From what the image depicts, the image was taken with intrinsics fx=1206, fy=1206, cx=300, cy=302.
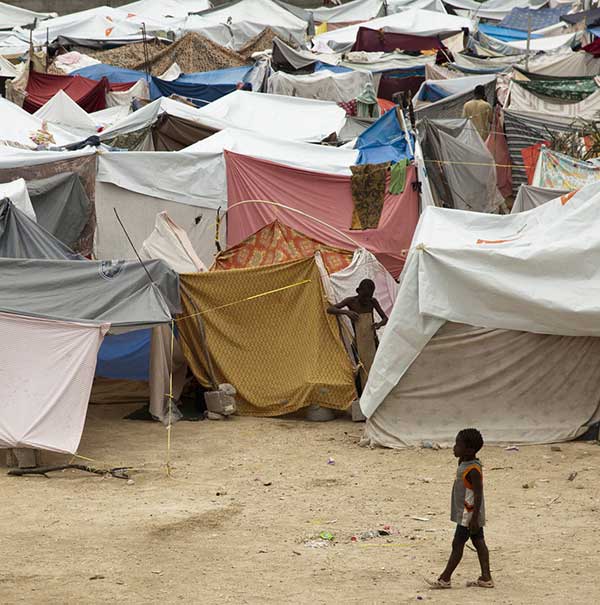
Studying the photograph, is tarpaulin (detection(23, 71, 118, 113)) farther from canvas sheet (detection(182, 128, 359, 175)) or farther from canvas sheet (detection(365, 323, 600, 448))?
canvas sheet (detection(365, 323, 600, 448))

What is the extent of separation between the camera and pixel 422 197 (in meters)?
14.3

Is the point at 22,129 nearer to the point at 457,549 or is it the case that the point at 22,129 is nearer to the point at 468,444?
the point at 468,444

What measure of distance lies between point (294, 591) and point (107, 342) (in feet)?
20.3

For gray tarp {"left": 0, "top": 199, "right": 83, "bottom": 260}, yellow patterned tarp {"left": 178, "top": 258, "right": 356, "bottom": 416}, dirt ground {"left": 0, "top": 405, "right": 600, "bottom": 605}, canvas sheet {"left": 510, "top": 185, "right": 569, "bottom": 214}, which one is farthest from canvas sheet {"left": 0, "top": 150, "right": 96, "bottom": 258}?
canvas sheet {"left": 510, "top": 185, "right": 569, "bottom": 214}

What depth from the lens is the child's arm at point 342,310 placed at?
11.4 m

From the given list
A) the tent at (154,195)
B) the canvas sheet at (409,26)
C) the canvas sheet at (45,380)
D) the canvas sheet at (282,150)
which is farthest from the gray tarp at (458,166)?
the canvas sheet at (409,26)

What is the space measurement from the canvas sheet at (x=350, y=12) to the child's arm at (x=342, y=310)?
24.2 meters

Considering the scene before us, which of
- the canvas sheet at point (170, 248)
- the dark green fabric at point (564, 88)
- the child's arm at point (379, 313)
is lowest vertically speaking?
the child's arm at point (379, 313)

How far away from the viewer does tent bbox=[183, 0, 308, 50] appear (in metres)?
29.7

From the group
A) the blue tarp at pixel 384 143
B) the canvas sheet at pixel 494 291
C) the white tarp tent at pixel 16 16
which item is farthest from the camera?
the white tarp tent at pixel 16 16

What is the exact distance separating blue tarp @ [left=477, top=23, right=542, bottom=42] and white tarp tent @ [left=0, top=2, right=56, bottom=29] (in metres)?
12.5

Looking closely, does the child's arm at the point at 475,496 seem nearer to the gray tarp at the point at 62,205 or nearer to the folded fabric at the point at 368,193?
the folded fabric at the point at 368,193

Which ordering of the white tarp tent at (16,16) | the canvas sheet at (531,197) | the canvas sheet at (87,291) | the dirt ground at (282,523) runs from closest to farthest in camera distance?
the dirt ground at (282,523)
the canvas sheet at (87,291)
the canvas sheet at (531,197)
the white tarp tent at (16,16)

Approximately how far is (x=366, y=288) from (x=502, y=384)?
75.9 inches
